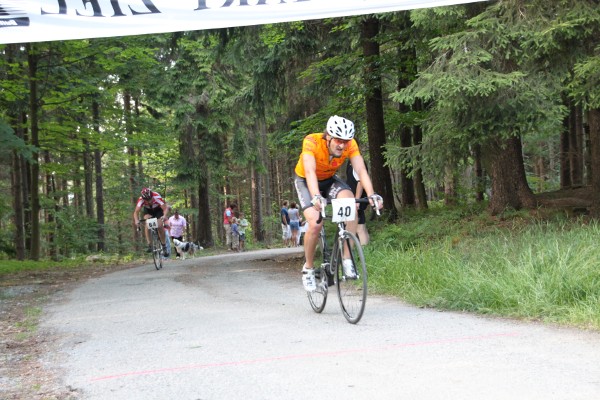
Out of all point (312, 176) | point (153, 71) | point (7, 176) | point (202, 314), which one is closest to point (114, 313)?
point (202, 314)

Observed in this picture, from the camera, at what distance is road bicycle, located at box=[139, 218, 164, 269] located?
15.4m

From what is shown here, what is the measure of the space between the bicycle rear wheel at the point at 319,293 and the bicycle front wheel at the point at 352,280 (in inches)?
12.4

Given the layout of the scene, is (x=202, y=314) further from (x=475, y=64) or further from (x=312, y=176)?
(x=475, y=64)

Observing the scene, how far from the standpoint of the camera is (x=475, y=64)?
8.91 metres

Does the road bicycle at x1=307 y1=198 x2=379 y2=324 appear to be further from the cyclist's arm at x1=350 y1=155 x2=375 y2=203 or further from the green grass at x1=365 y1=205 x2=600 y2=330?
the green grass at x1=365 y1=205 x2=600 y2=330

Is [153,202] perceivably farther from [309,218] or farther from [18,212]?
[309,218]

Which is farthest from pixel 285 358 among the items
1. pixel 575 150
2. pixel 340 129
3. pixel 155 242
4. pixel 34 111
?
pixel 575 150

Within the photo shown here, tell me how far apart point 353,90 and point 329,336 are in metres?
11.0

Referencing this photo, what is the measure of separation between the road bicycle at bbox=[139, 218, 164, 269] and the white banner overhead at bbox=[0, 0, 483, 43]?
290 inches

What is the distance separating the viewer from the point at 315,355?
4.75 m

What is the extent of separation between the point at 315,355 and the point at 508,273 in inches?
121

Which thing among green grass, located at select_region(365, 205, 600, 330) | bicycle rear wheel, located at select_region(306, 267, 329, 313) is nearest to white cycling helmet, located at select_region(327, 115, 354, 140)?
bicycle rear wheel, located at select_region(306, 267, 329, 313)

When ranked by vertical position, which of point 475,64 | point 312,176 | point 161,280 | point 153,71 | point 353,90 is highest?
point 153,71

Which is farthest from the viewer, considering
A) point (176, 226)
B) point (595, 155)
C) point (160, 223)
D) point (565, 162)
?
point (176, 226)
